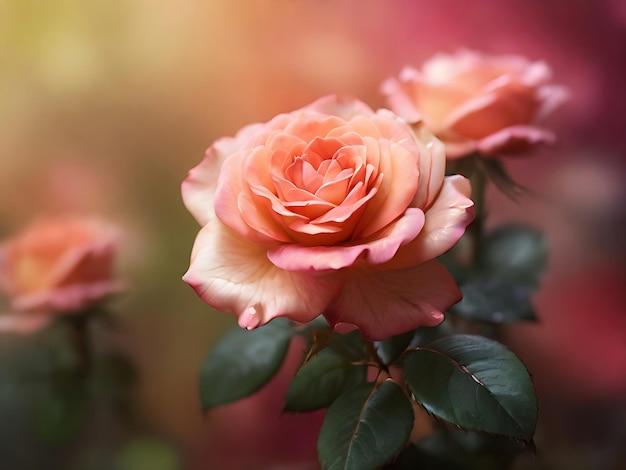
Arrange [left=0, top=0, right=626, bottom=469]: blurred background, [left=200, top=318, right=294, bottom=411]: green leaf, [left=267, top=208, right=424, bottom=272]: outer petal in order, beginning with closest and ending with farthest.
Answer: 1. [left=267, top=208, right=424, bottom=272]: outer petal
2. [left=200, top=318, right=294, bottom=411]: green leaf
3. [left=0, top=0, right=626, bottom=469]: blurred background

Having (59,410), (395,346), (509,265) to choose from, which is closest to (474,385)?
(395,346)

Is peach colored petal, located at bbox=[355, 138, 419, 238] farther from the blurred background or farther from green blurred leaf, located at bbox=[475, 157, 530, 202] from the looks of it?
the blurred background

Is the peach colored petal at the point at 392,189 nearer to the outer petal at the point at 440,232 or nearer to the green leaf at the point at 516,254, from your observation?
the outer petal at the point at 440,232

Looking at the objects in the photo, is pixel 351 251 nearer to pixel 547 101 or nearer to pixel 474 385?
pixel 474 385

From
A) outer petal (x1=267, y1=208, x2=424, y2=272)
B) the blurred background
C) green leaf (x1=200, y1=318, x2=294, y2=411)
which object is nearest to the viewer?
outer petal (x1=267, y1=208, x2=424, y2=272)

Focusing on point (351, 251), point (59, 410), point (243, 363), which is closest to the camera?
point (351, 251)

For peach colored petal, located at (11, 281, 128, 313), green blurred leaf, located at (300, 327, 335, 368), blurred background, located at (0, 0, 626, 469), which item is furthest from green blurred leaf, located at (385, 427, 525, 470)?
peach colored petal, located at (11, 281, 128, 313)
